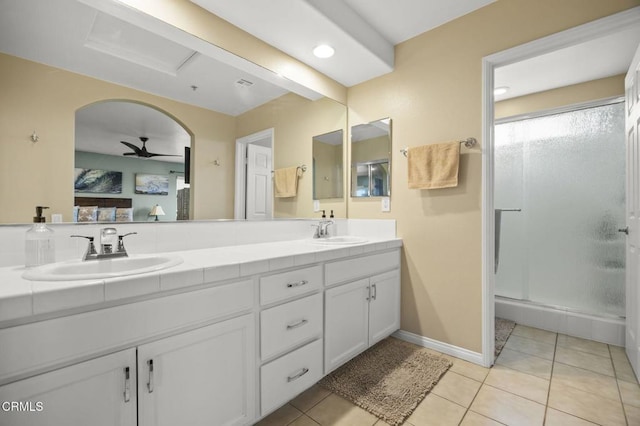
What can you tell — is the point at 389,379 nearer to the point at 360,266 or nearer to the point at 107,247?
the point at 360,266

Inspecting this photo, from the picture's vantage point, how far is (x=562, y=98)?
2.71 m

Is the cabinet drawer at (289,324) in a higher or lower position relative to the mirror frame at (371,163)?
lower

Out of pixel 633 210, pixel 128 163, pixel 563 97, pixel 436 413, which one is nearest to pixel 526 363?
pixel 436 413

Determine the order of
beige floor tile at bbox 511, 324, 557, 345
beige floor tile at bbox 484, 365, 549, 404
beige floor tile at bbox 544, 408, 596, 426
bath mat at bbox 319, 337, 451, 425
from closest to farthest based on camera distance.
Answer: beige floor tile at bbox 544, 408, 596, 426 → bath mat at bbox 319, 337, 451, 425 → beige floor tile at bbox 484, 365, 549, 404 → beige floor tile at bbox 511, 324, 557, 345

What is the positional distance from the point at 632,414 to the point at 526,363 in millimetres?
536

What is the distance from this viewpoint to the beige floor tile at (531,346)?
2090mm

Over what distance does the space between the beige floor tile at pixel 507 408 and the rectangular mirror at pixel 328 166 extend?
1.75m

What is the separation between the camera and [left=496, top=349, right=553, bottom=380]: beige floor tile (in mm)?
1840

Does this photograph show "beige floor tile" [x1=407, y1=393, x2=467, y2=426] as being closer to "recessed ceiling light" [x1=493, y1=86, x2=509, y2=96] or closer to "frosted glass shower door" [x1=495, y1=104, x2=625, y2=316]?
"frosted glass shower door" [x1=495, y1=104, x2=625, y2=316]

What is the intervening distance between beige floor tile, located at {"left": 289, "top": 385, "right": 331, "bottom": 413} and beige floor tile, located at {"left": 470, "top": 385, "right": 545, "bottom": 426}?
788 millimetres

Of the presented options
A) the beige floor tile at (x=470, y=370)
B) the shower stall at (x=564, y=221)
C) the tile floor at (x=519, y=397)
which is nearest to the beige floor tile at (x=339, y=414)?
the tile floor at (x=519, y=397)

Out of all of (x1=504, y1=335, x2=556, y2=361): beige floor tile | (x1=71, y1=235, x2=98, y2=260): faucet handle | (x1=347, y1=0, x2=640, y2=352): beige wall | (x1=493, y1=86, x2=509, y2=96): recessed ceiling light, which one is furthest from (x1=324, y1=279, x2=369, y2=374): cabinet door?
→ (x1=493, y1=86, x2=509, y2=96): recessed ceiling light

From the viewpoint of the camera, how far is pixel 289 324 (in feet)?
4.58

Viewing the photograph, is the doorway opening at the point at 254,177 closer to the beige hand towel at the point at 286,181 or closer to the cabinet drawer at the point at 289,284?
the beige hand towel at the point at 286,181
